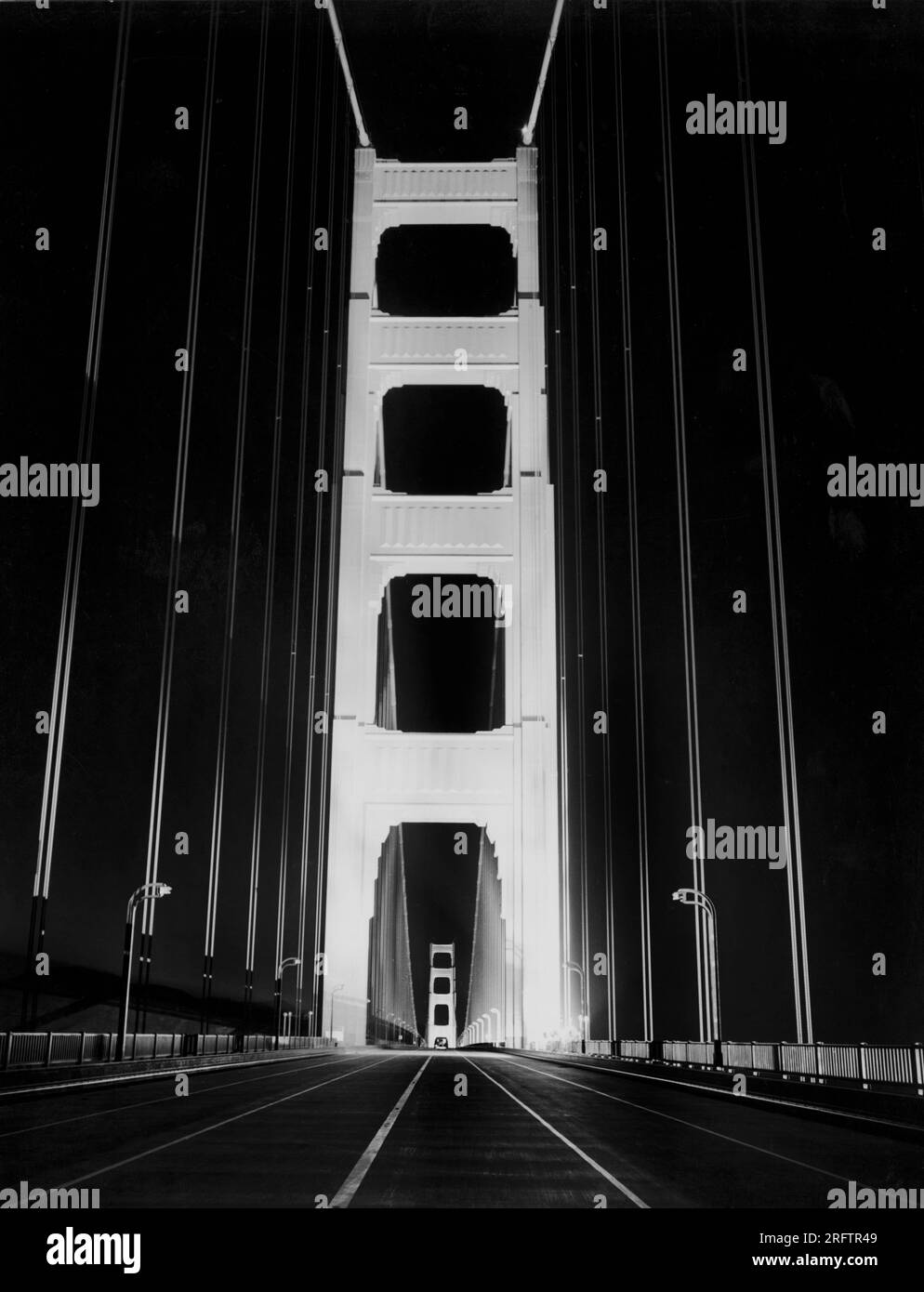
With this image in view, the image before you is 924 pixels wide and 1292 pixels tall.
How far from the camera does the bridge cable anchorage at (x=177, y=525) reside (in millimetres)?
15234

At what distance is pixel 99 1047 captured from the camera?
13898mm

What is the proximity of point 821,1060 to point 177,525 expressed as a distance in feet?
30.1

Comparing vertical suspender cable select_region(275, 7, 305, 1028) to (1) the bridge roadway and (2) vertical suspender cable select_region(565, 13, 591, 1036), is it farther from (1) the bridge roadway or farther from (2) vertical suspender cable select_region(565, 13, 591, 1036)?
(1) the bridge roadway

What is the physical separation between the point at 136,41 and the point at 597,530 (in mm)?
15595

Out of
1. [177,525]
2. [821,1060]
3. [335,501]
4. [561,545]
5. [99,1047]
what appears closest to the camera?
[821,1060]

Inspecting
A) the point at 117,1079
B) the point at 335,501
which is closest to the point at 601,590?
the point at 335,501

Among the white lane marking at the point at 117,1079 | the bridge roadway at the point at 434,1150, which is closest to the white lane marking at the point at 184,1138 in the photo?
the bridge roadway at the point at 434,1150

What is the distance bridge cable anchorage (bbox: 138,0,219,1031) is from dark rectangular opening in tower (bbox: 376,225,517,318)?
33.8 feet

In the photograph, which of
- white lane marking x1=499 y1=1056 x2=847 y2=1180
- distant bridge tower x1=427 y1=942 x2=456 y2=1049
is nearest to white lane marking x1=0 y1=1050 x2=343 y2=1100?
white lane marking x1=499 y1=1056 x2=847 y2=1180

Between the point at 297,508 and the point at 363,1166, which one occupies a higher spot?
the point at 297,508

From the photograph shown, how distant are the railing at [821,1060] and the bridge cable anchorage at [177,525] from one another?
6584 mm

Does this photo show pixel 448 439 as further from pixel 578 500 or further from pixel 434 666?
pixel 434 666
